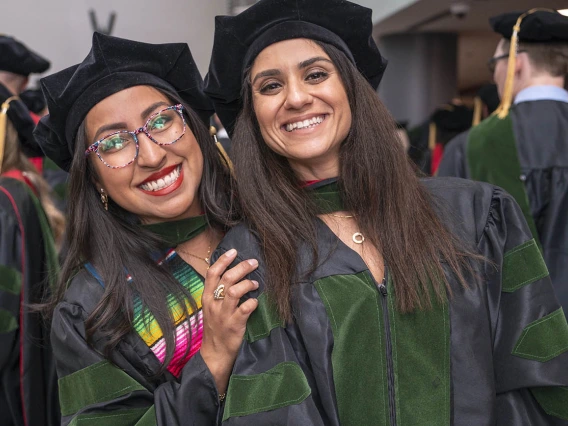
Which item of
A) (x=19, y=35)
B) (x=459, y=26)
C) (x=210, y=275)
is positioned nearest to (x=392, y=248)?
(x=210, y=275)

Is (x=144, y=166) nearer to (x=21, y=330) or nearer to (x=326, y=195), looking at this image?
(x=326, y=195)

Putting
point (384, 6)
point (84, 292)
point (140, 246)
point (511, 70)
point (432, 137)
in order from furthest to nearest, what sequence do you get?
point (384, 6), point (432, 137), point (511, 70), point (140, 246), point (84, 292)

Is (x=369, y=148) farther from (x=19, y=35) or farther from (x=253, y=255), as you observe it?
(x=19, y=35)

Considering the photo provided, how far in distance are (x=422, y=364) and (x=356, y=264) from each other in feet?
1.05

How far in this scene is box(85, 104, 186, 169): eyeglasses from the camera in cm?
217

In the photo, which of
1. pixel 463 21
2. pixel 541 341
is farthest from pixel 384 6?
pixel 541 341

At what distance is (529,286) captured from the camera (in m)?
1.95

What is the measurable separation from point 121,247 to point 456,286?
1.04 m

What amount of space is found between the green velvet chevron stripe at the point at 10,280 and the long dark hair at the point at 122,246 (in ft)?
2.59

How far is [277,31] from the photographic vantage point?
206 centimetres

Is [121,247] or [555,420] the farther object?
[121,247]

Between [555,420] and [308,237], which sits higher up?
[308,237]

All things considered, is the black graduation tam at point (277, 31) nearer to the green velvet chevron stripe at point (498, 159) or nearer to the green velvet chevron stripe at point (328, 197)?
the green velvet chevron stripe at point (328, 197)

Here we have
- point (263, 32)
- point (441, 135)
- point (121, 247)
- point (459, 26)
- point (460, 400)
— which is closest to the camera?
point (460, 400)
